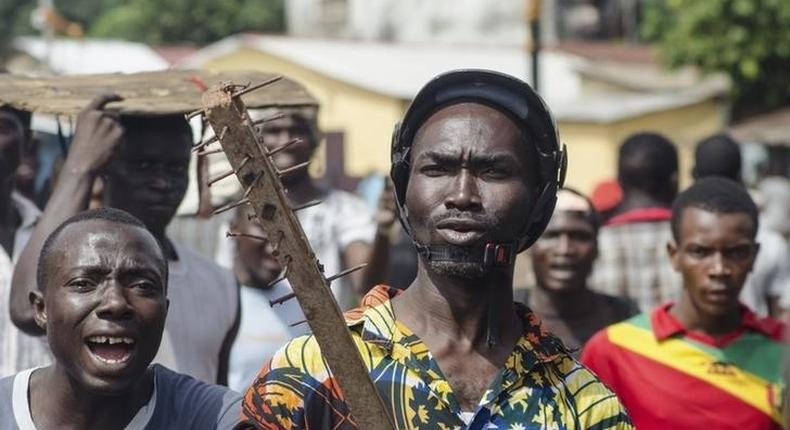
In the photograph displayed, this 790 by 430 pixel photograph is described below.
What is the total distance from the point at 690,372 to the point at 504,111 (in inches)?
107

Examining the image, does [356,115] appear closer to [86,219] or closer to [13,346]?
[13,346]

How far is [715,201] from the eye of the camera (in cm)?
658

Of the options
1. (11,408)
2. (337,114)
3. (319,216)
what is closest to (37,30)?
(337,114)

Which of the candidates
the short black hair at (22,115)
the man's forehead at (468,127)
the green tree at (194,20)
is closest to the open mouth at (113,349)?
the man's forehead at (468,127)

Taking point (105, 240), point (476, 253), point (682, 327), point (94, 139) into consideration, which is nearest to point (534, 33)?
point (682, 327)

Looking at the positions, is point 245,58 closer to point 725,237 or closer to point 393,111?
point 393,111

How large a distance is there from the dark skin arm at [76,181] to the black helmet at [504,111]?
1682mm

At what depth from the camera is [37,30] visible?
55219 millimetres

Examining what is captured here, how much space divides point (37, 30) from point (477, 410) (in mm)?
52972

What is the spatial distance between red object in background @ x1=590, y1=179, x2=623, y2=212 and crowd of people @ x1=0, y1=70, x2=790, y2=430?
3.02 metres

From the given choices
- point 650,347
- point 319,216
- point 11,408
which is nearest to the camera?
point 11,408

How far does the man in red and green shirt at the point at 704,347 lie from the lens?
6199mm

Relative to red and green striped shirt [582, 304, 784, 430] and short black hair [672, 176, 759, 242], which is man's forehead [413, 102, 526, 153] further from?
short black hair [672, 176, 759, 242]

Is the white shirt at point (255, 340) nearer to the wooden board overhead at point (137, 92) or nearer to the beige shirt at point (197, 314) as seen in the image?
the beige shirt at point (197, 314)
